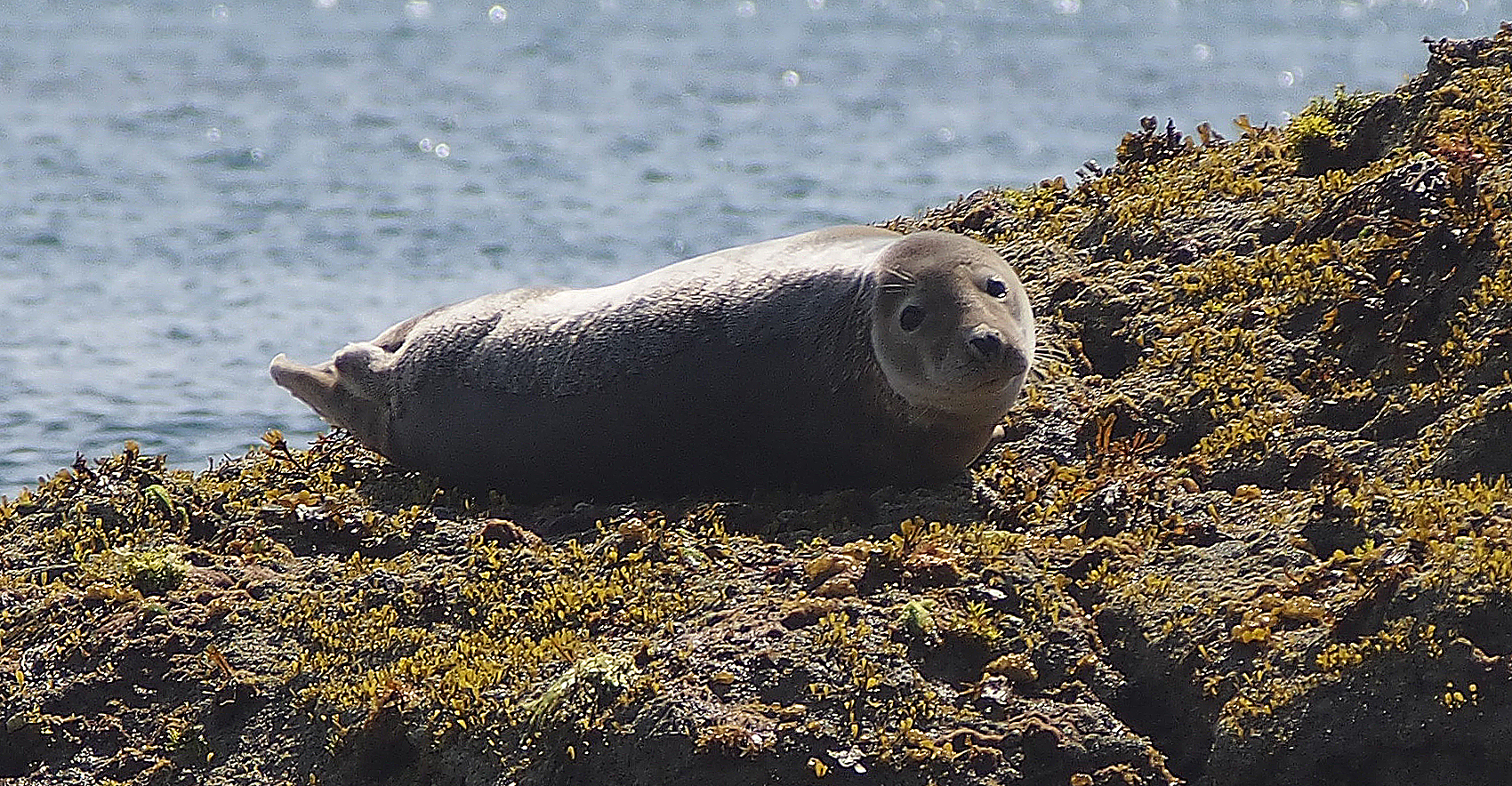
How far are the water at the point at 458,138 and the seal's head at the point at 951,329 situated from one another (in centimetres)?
641

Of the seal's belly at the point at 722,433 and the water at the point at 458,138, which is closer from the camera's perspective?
the seal's belly at the point at 722,433

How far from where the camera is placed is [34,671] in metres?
6.35

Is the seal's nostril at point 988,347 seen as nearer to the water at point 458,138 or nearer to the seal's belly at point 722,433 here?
the seal's belly at point 722,433

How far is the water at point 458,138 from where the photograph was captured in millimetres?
15117

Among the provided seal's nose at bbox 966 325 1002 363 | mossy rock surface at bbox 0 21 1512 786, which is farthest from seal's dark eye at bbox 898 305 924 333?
mossy rock surface at bbox 0 21 1512 786

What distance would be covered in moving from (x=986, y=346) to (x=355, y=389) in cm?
308

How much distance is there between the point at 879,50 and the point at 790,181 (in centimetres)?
1163

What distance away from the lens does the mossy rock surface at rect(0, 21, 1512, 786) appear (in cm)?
524

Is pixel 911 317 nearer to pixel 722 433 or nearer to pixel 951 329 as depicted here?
pixel 951 329

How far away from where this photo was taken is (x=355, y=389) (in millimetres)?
8281

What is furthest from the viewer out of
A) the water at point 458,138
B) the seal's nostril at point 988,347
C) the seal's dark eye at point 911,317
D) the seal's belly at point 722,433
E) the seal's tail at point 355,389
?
the water at point 458,138

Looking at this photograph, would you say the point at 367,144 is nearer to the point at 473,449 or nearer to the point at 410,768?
the point at 473,449

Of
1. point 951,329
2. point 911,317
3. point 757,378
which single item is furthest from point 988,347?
point 757,378

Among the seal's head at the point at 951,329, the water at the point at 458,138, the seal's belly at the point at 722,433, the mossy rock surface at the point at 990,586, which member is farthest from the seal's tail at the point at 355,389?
the water at the point at 458,138
